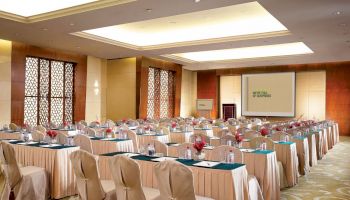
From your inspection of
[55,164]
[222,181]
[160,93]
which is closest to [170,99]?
[160,93]

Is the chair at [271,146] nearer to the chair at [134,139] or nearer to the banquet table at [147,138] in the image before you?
the banquet table at [147,138]

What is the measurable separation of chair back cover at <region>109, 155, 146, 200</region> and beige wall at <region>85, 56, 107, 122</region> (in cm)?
1189

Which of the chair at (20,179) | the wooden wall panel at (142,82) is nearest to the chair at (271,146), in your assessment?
the chair at (20,179)

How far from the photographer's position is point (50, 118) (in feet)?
45.4

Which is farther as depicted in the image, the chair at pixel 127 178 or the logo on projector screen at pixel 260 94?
the logo on projector screen at pixel 260 94

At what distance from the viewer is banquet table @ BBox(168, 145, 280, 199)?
531 centimetres

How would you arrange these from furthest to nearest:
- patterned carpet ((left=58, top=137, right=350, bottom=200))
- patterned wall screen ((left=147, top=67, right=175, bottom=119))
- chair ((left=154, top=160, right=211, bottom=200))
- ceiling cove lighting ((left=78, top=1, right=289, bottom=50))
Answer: patterned wall screen ((left=147, top=67, right=175, bottom=119)), ceiling cove lighting ((left=78, top=1, right=289, bottom=50)), patterned carpet ((left=58, top=137, right=350, bottom=200)), chair ((left=154, top=160, right=211, bottom=200))

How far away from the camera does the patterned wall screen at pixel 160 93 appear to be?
673 inches

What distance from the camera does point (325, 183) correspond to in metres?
6.93

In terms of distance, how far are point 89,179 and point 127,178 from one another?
2.12 ft

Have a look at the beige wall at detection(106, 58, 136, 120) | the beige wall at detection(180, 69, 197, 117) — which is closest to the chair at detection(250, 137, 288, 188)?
the beige wall at detection(106, 58, 136, 120)

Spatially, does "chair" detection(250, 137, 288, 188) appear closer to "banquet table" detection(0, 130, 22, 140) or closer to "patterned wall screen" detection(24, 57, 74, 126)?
"banquet table" detection(0, 130, 22, 140)

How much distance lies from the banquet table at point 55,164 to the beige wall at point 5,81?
22.1ft

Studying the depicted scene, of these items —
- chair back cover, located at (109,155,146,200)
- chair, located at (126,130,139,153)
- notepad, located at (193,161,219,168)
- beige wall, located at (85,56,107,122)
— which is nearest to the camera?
chair back cover, located at (109,155,146,200)
